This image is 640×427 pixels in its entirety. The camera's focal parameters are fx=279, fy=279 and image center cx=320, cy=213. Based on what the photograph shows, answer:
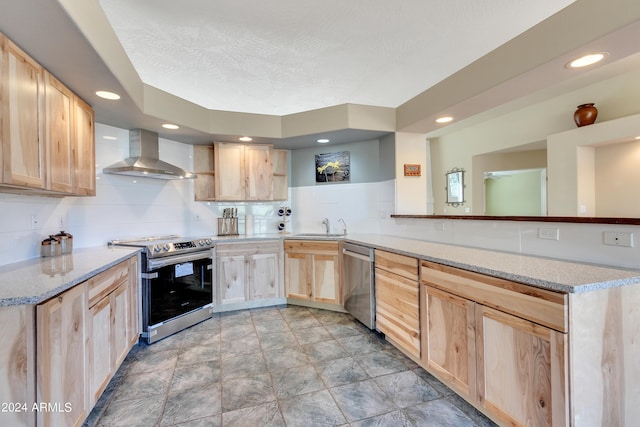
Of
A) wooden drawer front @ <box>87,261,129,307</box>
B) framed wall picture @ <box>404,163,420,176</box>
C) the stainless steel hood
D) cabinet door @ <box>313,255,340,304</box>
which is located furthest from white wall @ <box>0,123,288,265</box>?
framed wall picture @ <box>404,163,420,176</box>

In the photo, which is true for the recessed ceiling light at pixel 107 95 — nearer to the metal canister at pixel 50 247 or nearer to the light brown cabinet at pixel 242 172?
the metal canister at pixel 50 247

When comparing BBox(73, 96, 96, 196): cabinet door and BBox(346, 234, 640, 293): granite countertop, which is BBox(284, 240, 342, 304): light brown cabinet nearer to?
BBox(346, 234, 640, 293): granite countertop

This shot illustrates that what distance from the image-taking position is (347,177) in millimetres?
3809

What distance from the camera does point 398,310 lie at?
229 cm

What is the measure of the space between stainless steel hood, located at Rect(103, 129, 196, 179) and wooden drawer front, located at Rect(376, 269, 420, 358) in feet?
7.98

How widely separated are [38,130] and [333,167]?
2.91 metres

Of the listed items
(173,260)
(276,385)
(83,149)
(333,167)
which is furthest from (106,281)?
(333,167)

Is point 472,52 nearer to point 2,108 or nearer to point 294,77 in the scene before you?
point 294,77

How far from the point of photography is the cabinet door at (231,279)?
3291 millimetres

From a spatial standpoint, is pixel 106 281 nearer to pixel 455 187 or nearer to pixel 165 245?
pixel 165 245

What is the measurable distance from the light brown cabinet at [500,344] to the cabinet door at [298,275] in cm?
171

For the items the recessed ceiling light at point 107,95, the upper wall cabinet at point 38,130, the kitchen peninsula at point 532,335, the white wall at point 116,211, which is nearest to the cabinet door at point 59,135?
the upper wall cabinet at point 38,130

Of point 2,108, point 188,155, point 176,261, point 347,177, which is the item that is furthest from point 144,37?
point 347,177

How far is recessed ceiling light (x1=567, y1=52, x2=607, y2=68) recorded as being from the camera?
158 cm
